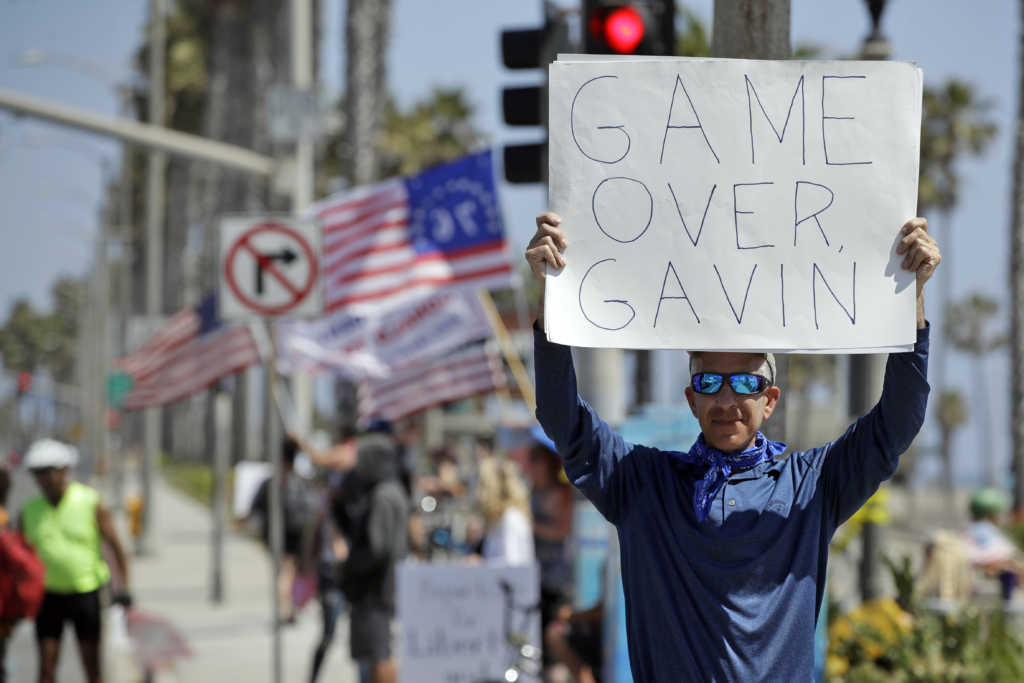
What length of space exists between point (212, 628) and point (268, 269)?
6657mm

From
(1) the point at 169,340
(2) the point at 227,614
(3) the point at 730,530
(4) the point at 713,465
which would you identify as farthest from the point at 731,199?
(2) the point at 227,614

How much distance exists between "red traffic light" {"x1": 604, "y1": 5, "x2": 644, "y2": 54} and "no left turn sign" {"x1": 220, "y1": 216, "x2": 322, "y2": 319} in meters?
2.94

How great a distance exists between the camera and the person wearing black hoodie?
9.30 metres

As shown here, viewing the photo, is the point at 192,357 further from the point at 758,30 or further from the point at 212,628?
the point at 758,30

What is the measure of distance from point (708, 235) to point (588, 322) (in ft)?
1.25

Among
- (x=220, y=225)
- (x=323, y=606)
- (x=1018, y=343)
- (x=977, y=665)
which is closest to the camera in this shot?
(x=977, y=665)

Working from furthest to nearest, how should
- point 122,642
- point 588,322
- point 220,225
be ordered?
point 122,642
point 220,225
point 588,322

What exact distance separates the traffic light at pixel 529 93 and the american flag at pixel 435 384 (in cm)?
557

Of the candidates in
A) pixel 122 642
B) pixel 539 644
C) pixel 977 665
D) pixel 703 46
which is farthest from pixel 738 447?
pixel 703 46

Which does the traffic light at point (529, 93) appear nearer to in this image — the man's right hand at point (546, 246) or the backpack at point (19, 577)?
the backpack at point (19, 577)

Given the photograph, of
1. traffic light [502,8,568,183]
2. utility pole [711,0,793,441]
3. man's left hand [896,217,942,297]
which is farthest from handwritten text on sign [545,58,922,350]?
traffic light [502,8,568,183]

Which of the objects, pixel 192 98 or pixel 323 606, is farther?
pixel 192 98

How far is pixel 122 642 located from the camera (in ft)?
44.3

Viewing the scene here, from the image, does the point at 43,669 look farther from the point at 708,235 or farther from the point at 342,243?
the point at 708,235
